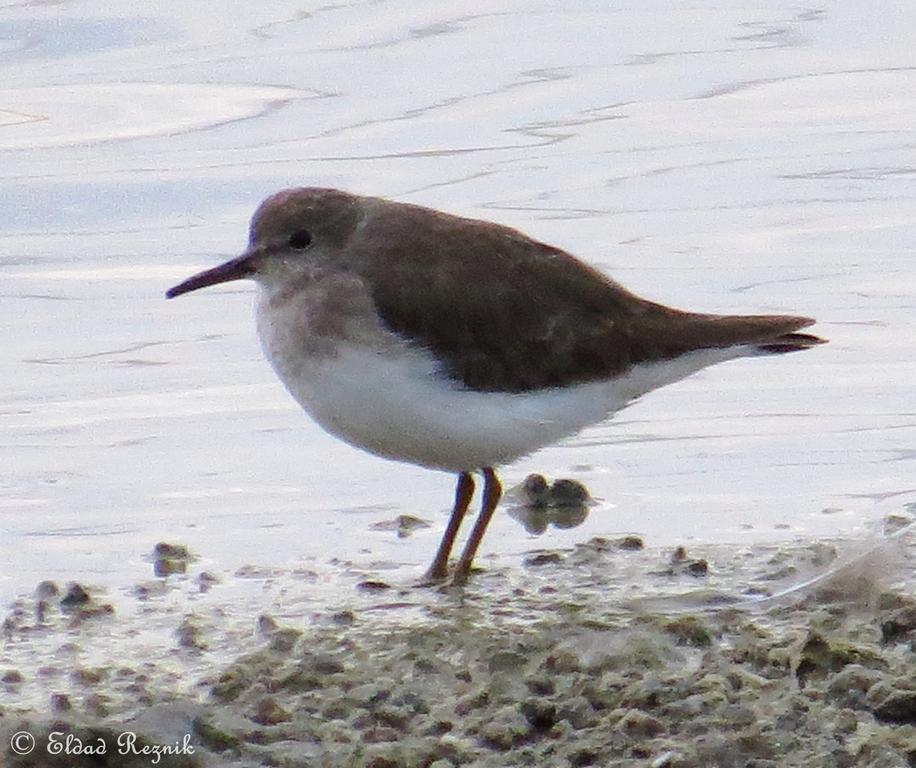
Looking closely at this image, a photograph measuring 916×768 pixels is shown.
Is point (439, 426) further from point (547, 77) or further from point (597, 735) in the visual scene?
point (547, 77)

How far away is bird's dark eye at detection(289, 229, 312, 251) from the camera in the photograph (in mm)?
6453

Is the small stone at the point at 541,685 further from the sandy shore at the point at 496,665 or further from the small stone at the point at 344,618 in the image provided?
the small stone at the point at 344,618

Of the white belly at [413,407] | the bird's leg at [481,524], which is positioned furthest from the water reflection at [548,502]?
the white belly at [413,407]

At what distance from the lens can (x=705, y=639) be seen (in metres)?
5.35

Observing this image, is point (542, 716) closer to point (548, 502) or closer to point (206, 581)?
point (206, 581)

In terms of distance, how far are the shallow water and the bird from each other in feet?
→ 1.69

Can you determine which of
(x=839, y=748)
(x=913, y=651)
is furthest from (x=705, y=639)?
(x=839, y=748)

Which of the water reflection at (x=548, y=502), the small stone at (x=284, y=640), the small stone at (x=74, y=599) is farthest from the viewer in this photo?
the water reflection at (x=548, y=502)

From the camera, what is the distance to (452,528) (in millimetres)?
6410

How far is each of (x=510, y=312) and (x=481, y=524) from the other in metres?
0.68

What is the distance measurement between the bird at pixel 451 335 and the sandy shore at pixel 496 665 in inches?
18.0

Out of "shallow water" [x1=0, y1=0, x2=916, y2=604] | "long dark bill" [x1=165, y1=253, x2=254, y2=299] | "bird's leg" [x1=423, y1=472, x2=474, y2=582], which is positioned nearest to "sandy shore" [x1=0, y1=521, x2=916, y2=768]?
"bird's leg" [x1=423, y1=472, x2=474, y2=582]

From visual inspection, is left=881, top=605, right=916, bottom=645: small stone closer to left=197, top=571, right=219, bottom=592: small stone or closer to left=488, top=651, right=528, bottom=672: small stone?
left=488, top=651, right=528, bottom=672: small stone

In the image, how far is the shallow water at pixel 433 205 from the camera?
22.9 ft
